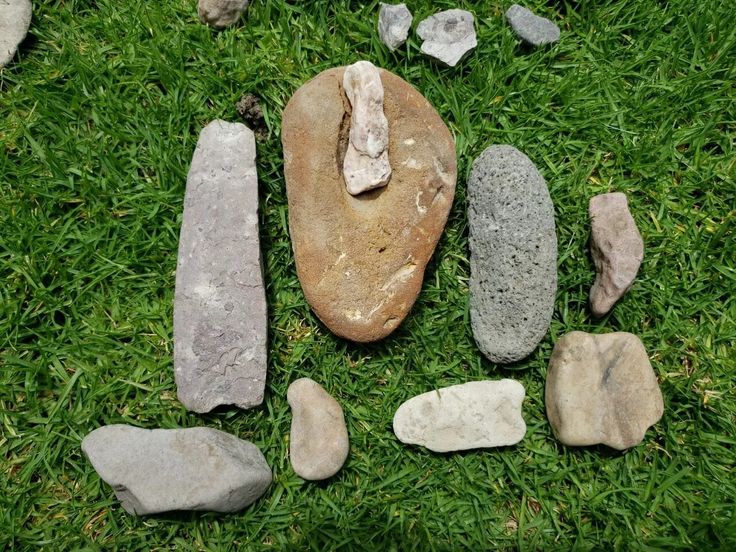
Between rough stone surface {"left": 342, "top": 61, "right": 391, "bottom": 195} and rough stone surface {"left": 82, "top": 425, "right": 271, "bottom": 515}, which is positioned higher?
rough stone surface {"left": 342, "top": 61, "right": 391, "bottom": 195}

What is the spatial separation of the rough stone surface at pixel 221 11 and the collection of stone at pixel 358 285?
0.50 m

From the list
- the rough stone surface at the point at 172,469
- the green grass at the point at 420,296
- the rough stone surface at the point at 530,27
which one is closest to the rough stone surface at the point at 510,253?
the green grass at the point at 420,296

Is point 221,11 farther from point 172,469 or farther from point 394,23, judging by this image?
point 172,469

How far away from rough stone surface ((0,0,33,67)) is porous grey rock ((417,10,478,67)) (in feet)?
5.22

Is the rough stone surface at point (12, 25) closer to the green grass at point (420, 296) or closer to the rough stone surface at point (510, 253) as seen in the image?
the green grass at point (420, 296)

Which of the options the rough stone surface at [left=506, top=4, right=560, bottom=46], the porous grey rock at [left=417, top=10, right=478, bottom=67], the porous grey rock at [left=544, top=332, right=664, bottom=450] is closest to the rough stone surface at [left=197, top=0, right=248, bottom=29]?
the porous grey rock at [left=417, top=10, right=478, bottom=67]

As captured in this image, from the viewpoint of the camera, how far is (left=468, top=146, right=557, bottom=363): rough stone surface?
226 cm

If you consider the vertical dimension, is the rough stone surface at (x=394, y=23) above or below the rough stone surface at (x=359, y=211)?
above

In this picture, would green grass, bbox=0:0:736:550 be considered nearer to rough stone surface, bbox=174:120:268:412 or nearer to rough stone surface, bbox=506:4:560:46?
rough stone surface, bbox=506:4:560:46

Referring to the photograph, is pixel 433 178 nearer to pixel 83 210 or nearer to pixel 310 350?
pixel 310 350

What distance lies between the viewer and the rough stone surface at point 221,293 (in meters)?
2.26

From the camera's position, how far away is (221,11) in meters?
2.48

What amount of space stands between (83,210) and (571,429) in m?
2.06

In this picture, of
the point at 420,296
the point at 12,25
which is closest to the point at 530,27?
the point at 420,296
